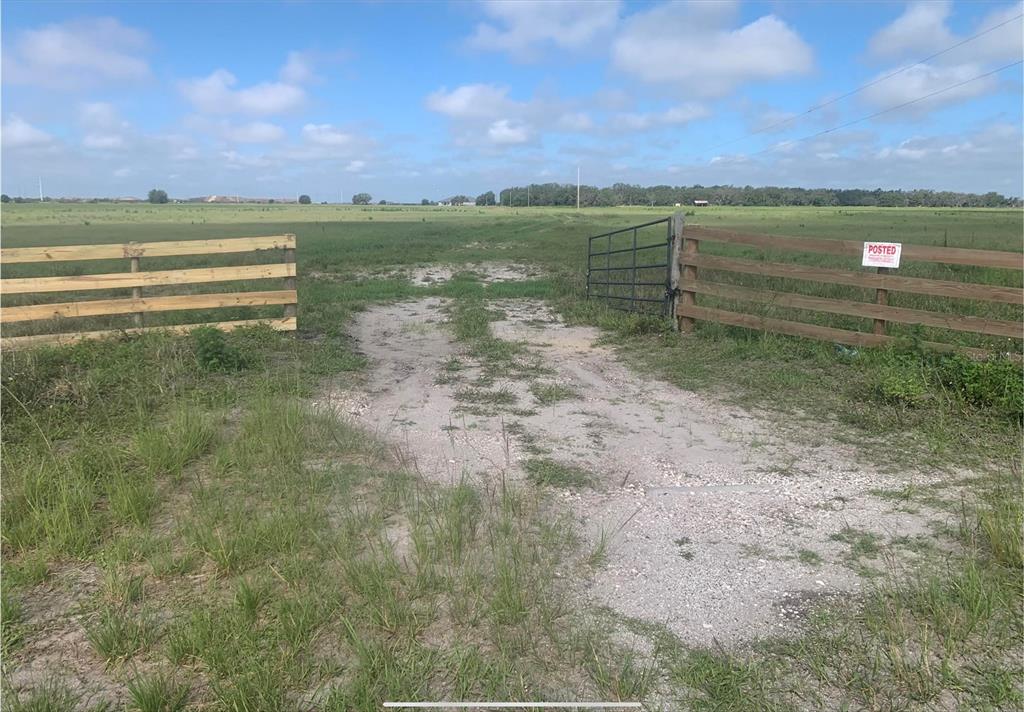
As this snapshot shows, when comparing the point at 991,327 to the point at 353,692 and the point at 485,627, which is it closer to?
the point at 485,627

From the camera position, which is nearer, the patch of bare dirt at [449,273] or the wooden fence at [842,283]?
the wooden fence at [842,283]

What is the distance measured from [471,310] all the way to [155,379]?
22.4 ft

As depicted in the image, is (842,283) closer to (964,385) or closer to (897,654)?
(964,385)

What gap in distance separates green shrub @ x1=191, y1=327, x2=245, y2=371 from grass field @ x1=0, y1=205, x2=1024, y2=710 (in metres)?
0.94

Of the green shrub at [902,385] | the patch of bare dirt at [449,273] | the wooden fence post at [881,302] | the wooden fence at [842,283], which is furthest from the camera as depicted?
the patch of bare dirt at [449,273]

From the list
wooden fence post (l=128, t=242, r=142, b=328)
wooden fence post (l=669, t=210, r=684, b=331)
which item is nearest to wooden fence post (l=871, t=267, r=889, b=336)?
wooden fence post (l=669, t=210, r=684, b=331)

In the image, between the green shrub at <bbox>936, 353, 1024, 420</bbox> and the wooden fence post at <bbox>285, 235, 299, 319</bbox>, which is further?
the wooden fence post at <bbox>285, 235, 299, 319</bbox>

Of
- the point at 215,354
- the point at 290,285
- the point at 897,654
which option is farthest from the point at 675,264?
the point at 897,654

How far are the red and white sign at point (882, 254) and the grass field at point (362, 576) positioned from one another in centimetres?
167

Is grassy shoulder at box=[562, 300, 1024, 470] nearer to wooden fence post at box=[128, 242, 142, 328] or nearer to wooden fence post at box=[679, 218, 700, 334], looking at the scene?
wooden fence post at box=[679, 218, 700, 334]

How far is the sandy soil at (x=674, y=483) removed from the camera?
328 centimetres

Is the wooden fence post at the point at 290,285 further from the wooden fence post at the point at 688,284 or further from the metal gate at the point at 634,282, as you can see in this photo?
the wooden fence post at the point at 688,284

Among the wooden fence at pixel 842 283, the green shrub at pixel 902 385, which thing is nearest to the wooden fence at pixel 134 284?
the wooden fence at pixel 842 283

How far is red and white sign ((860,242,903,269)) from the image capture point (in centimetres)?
734
